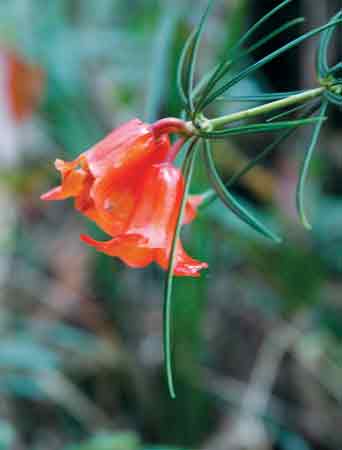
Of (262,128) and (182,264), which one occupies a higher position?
(262,128)

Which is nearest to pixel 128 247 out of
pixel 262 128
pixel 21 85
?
pixel 262 128

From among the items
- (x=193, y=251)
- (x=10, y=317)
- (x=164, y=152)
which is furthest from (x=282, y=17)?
(x=164, y=152)

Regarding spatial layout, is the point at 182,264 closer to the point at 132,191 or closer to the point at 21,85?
the point at 132,191

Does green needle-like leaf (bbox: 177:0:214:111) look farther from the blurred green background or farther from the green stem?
the blurred green background

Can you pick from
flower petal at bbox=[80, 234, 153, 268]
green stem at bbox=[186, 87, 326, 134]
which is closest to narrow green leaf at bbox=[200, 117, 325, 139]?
green stem at bbox=[186, 87, 326, 134]

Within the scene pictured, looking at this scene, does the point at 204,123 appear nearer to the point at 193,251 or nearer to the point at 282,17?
the point at 193,251

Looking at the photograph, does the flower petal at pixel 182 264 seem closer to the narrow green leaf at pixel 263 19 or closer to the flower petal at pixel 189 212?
the flower petal at pixel 189 212

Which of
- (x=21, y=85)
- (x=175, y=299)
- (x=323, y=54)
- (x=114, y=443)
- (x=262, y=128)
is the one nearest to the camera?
Result: (x=262, y=128)

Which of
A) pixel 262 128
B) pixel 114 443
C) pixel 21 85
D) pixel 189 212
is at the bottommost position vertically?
pixel 114 443
